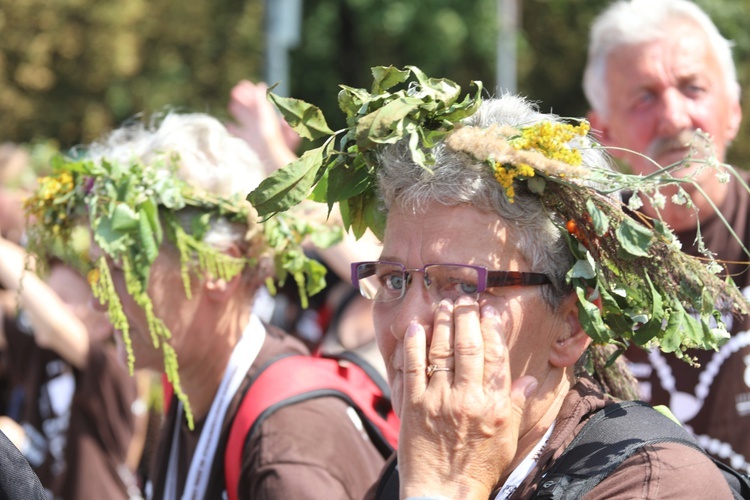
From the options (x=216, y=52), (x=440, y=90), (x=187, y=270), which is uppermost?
(x=440, y=90)

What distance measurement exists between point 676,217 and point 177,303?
1.96 metres

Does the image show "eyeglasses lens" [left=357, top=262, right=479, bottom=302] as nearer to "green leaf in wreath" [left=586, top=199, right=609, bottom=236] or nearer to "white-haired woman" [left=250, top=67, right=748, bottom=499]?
"white-haired woman" [left=250, top=67, right=748, bottom=499]

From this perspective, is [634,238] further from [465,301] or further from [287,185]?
[287,185]

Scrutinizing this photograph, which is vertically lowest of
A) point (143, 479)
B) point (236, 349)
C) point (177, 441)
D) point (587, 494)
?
point (143, 479)

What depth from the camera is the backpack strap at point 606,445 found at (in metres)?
2.34

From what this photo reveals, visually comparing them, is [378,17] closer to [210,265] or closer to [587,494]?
[210,265]

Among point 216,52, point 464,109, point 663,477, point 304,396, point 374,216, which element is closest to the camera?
point 663,477

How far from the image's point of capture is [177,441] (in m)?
3.88

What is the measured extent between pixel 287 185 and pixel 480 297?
0.59m

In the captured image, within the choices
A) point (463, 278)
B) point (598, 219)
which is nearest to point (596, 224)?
point (598, 219)

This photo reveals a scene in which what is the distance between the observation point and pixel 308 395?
3.31 meters

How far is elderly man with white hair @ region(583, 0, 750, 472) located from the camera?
3.83m

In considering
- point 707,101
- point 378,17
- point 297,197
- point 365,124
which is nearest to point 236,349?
point 297,197

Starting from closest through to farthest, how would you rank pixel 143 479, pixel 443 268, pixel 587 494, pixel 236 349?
pixel 587 494 < pixel 443 268 < pixel 236 349 < pixel 143 479
